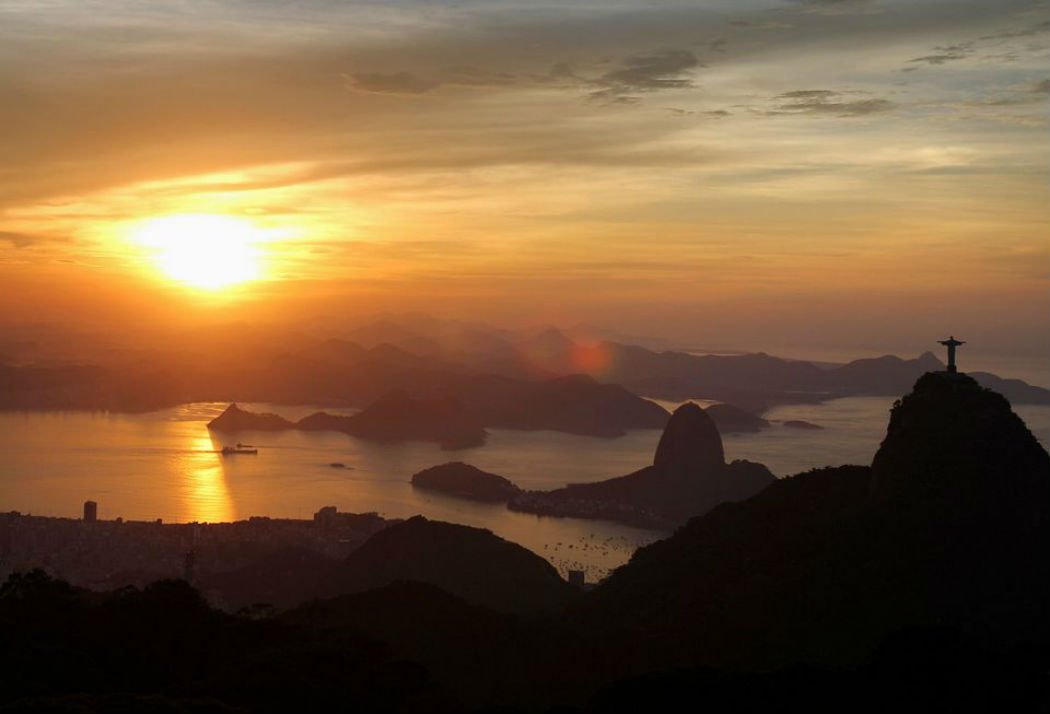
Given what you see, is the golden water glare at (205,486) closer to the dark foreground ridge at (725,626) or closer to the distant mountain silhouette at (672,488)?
the distant mountain silhouette at (672,488)

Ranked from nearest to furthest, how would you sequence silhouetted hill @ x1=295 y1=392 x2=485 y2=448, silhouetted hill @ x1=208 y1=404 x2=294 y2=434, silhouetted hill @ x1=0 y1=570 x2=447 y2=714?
silhouetted hill @ x1=0 y1=570 x2=447 y2=714, silhouetted hill @ x1=208 y1=404 x2=294 y2=434, silhouetted hill @ x1=295 y1=392 x2=485 y2=448

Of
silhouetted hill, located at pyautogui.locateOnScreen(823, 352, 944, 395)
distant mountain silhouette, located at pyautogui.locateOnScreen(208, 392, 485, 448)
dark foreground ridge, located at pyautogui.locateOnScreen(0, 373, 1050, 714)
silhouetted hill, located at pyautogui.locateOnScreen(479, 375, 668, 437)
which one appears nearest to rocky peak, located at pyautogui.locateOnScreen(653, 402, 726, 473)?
distant mountain silhouette, located at pyautogui.locateOnScreen(208, 392, 485, 448)

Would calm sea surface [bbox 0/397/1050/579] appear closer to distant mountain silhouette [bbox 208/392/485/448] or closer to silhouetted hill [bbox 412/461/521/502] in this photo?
silhouetted hill [bbox 412/461/521/502]

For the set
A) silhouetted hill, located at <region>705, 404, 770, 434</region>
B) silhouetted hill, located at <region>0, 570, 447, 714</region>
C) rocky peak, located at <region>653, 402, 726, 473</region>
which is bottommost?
silhouetted hill, located at <region>0, 570, 447, 714</region>

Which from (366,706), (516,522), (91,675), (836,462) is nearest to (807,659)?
(366,706)

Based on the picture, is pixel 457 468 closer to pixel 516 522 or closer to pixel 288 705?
pixel 516 522

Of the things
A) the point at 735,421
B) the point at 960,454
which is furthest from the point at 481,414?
the point at 960,454
